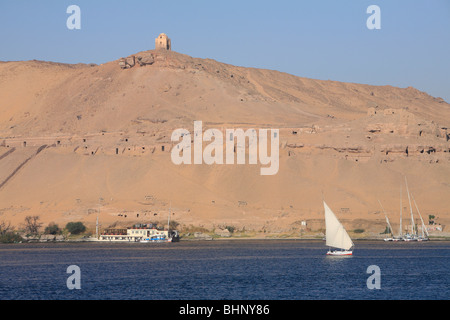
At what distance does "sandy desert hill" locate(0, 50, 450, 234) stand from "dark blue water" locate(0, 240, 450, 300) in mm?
15316

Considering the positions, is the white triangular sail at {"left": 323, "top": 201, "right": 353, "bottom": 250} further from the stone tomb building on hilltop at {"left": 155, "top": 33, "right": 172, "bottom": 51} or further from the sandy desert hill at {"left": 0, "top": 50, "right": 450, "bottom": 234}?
the stone tomb building on hilltop at {"left": 155, "top": 33, "right": 172, "bottom": 51}

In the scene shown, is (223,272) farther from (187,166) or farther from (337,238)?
(187,166)

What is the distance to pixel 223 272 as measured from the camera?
198 ft

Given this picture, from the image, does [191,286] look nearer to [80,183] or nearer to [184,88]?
[80,183]

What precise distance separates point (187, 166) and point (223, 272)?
57133 millimetres

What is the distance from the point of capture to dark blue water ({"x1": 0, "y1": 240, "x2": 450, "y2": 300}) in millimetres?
48469

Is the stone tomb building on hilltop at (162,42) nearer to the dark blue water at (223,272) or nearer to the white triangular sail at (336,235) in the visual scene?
the dark blue water at (223,272)

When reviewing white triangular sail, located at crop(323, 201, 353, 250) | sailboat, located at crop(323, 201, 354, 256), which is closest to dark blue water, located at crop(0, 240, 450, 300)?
sailboat, located at crop(323, 201, 354, 256)

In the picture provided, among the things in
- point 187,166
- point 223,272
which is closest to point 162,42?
point 187,166

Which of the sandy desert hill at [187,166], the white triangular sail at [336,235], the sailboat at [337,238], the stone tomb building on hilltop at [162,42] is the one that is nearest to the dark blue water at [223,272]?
the sailboat at [337,238]

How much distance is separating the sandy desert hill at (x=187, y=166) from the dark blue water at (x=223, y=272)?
1532 cm

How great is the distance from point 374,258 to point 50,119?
259 ft

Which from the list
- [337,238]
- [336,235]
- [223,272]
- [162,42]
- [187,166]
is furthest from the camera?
[162,42]
